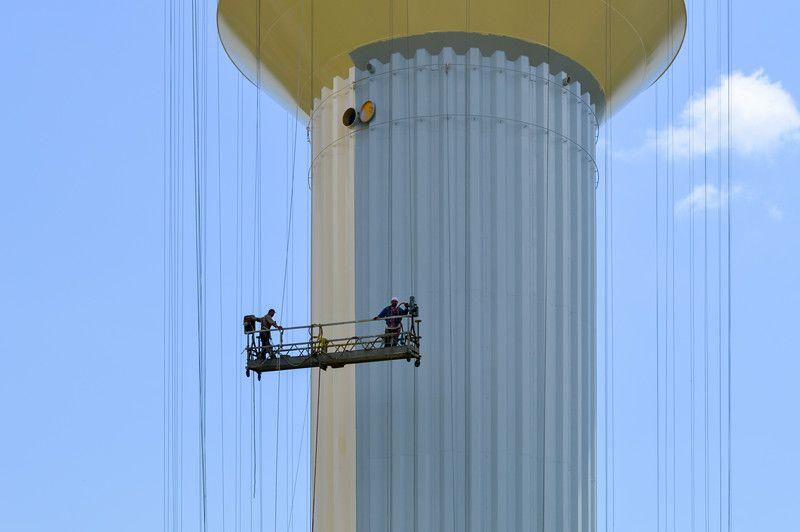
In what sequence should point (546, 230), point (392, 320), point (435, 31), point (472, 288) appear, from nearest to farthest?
point (392, 320) < point (472, 288) < point (546, 230) < point (435, 31)

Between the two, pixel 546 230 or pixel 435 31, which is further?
pixel 435 31

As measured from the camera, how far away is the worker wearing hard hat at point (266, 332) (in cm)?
2783

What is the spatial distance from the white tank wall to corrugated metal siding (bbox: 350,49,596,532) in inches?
0.9

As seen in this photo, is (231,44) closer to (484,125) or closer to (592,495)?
(484,125)

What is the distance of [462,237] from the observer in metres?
28.3

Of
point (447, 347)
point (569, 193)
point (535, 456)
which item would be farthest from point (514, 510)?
point (569, 193)

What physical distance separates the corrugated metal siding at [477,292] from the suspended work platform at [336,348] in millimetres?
647

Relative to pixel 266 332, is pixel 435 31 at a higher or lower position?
higher

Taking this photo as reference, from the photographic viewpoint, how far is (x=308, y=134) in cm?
3061

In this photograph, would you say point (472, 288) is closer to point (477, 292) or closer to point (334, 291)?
point (477, 292)

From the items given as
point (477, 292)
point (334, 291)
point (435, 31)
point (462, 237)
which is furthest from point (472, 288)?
point (435, 31)

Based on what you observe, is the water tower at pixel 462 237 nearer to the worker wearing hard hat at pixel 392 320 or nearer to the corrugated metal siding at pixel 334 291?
the corrugated metal siding at pixel 334 291

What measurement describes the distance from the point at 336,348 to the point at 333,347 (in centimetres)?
6

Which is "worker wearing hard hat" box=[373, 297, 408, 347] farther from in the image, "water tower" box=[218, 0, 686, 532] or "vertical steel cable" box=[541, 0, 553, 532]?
"vertical steel cable" box=[541, 0, 553, 532]
